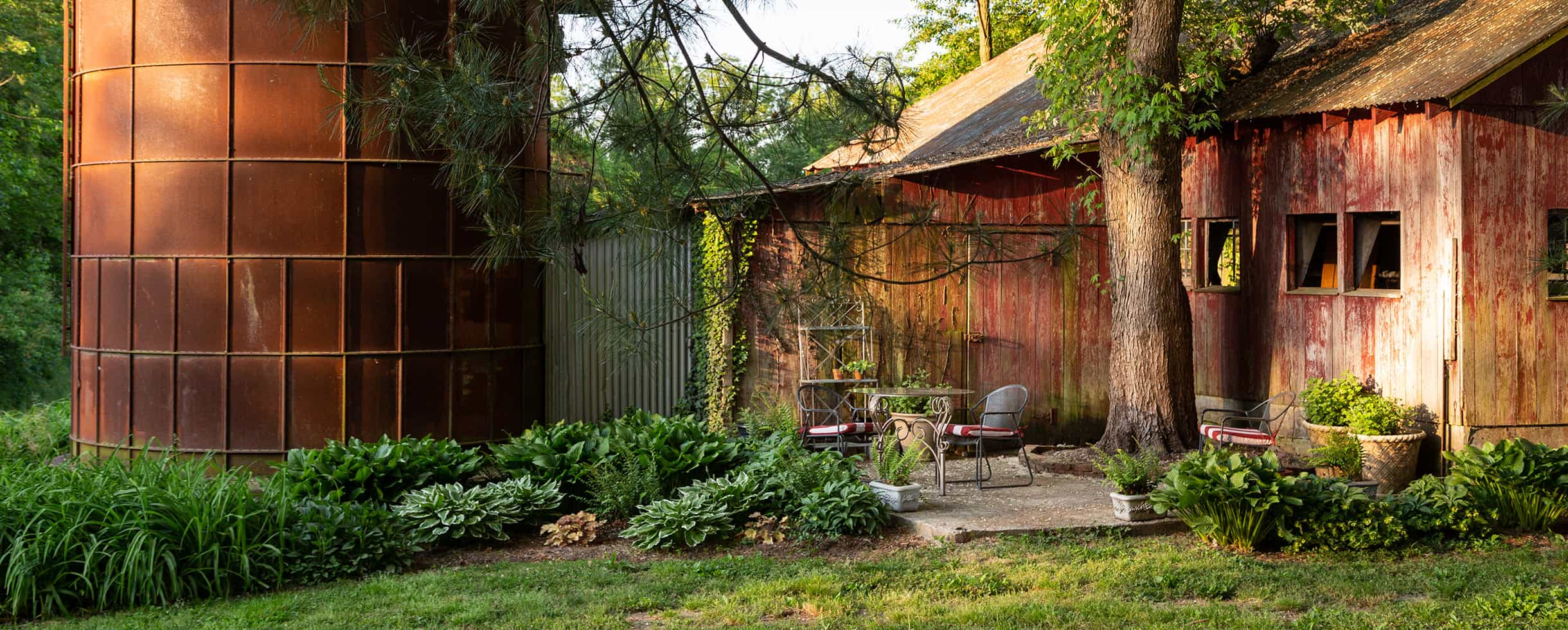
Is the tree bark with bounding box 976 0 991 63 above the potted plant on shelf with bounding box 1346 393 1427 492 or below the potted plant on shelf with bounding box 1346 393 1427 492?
above

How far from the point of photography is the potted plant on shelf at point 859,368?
1116 centimetres

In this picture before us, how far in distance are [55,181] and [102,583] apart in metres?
21.5

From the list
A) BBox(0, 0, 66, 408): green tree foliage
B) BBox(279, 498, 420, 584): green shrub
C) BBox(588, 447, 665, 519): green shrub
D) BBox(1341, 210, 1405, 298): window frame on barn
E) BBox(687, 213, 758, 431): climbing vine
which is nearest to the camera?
BBox(279, 498, 420, 584): green shrub

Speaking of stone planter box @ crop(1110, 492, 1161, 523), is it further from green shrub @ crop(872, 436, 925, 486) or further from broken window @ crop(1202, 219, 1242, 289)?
broken window @ crop(1202, 219, 1242, 289)

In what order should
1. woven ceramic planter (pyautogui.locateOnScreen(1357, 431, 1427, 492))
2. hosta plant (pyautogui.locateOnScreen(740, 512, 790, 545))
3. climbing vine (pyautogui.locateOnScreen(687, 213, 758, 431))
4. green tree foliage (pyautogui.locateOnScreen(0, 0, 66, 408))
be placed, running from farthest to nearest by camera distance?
green tree foliage (pyautogui.locateOnScreen(0, 0, 66, 408)) < climbing vine (pyautogui.locateOnScreen(687, 213, 758, 431)) < woven ceramic planter (pyautogui.locateOnScreen(1357, 431, 1427, 492)) < hosta plant (pyautogui.locateOnScreen(740, 512, 790, 545))

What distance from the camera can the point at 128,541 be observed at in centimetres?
628

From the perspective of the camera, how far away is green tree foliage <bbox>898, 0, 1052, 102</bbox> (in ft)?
88.5

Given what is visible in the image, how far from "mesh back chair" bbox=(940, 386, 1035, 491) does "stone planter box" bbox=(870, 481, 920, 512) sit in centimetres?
90

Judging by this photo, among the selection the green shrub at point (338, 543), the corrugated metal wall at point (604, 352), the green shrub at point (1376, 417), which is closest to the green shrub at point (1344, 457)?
the green shrub at point (1376, 417)

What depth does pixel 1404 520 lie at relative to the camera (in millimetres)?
7305

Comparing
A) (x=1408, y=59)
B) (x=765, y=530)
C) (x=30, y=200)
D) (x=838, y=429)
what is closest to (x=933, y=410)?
(x=838, y=429)

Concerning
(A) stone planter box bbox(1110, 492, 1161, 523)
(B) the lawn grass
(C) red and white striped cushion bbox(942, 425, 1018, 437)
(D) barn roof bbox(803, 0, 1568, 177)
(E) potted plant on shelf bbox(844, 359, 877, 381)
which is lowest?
(B) the lawn grass

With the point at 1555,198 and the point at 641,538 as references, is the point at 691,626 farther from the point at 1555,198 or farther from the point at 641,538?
the point at 1555,198

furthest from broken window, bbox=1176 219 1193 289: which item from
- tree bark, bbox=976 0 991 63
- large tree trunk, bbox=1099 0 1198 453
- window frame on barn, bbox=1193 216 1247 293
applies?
tree bark, bbox=976 0 991 63
